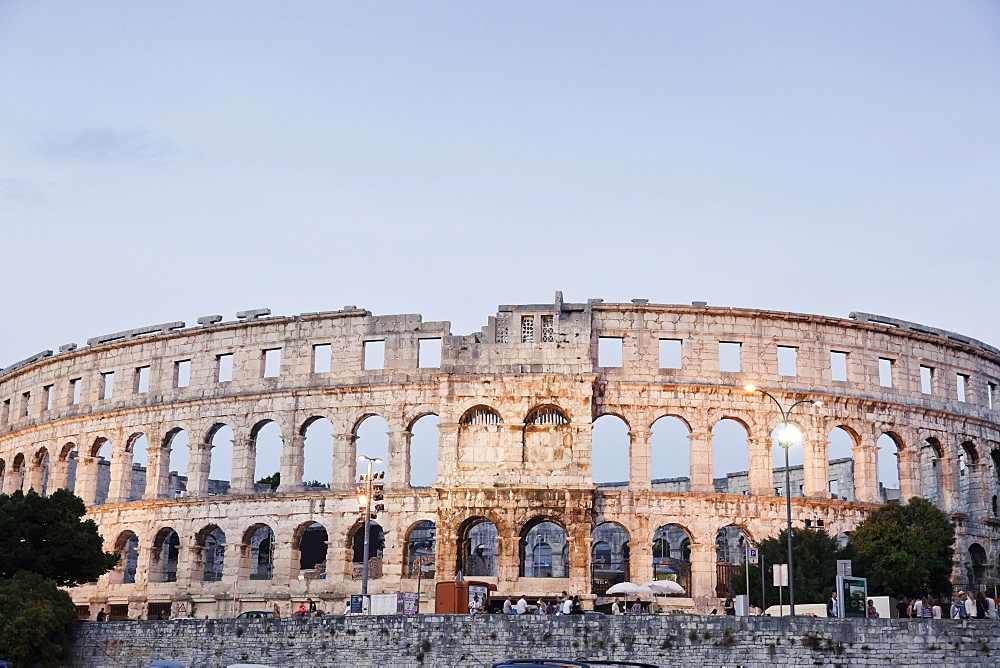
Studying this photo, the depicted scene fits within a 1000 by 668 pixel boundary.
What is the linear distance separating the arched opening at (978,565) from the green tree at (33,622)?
38.0m

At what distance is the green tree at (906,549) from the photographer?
4344 centimetres

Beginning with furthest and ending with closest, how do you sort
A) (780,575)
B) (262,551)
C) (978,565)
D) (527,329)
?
(262,551), (978,565), (527,329), (780,575)

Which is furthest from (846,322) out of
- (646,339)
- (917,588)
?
(917,588)

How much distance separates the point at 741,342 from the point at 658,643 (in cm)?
2011

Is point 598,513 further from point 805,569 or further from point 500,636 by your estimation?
point 500,636

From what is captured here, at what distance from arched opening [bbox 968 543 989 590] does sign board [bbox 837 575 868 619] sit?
21.2 meters

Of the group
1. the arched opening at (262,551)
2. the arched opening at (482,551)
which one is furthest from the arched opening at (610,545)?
the arched opening at (262,551)

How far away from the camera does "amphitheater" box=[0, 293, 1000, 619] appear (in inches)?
1866

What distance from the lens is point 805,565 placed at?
41469 mm

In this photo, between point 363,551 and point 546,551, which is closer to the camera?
point 363,551

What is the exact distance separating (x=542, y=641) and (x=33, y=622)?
16759 mm

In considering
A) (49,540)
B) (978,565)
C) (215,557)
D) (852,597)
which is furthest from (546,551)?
(852,597)

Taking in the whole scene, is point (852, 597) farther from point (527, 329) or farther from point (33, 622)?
point (33, 622)

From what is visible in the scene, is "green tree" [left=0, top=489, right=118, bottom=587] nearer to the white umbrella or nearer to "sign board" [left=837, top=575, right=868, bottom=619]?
the white umbrella
